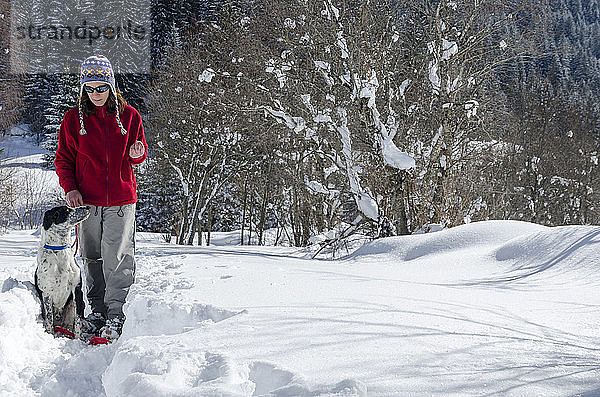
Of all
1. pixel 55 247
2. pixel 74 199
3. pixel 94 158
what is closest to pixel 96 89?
pixel 94 158

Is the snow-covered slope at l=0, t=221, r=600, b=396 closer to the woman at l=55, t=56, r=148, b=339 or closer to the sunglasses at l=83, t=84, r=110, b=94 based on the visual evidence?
the woman at l=55, t=56, r=148, b=339

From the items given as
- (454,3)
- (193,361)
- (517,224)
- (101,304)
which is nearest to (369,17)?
(454,3)

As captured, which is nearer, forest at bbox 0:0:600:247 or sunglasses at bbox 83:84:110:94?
sunglasses at bbox 83:84:110:94

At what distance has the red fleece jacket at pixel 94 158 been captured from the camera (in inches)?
143

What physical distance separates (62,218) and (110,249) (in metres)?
0.44

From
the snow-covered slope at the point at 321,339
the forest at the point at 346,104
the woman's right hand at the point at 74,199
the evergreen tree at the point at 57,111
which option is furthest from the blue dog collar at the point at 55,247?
the evergreen tree at the point at 57,111

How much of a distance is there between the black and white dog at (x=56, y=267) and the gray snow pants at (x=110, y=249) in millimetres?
213

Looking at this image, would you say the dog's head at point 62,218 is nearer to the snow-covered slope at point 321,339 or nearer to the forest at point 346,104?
the snow-covered slope at point 321,339

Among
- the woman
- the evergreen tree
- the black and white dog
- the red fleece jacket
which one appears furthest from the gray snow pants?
the evergreen tree

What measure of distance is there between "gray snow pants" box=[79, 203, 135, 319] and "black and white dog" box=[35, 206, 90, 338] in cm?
21

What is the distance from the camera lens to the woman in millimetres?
3619

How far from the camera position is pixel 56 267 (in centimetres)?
343

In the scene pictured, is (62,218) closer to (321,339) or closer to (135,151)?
(135,151)

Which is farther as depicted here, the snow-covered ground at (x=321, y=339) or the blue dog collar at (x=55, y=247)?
the blue dog collar at (x=55, y=247)
